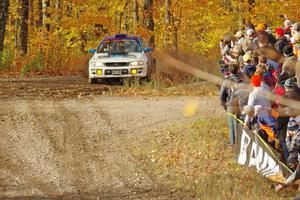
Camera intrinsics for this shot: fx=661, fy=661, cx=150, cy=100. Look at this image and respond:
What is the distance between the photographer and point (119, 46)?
23031mm

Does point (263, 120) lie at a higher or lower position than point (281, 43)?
lower

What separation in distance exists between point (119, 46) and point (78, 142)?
9.19 m

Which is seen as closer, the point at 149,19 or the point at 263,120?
the point at 263,120

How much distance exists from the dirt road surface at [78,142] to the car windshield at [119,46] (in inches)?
117

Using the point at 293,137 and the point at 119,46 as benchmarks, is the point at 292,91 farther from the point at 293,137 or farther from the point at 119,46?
the point at 119,46

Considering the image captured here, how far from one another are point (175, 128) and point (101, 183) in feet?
10.7

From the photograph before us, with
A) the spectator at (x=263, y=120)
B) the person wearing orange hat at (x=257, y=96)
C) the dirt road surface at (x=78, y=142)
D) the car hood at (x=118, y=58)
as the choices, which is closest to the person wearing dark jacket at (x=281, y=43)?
the person wearing orange hat at (x=257, y=96)

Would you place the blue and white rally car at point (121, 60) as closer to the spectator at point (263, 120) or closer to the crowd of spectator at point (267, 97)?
the crowd of spectator at point (267, 97)

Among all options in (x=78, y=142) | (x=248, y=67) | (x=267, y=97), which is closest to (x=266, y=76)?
(x=267, y=97)

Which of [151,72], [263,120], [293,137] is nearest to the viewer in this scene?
[293,137]

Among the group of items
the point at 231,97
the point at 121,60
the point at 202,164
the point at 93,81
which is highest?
the point at 231,97

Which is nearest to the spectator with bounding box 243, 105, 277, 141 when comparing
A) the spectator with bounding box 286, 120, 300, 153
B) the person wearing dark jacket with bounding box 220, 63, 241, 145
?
the person wearing dark jacket with bounding box 220, 63, 241, 145

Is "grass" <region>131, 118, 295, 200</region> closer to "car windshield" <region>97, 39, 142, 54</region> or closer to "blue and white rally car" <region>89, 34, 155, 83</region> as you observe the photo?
"blue and white rally car" <region>89, 34, 155, 83</region>

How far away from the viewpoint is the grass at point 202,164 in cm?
1098
